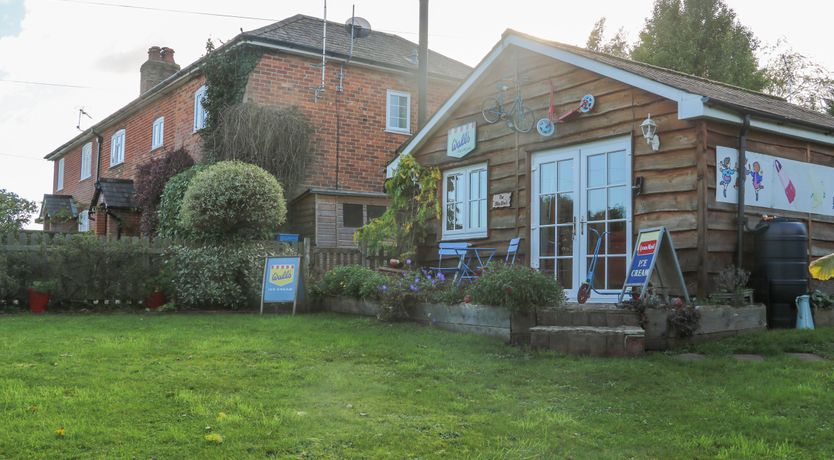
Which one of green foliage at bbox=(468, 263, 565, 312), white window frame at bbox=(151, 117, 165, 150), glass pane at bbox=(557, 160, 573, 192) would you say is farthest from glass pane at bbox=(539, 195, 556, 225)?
white window frame at bbox=(151, 117, 165, 150)

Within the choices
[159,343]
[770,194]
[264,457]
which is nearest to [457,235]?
[770,194]

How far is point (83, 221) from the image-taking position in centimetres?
2781

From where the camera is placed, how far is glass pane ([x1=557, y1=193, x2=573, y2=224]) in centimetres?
986

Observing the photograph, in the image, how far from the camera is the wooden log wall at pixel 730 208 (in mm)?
8383

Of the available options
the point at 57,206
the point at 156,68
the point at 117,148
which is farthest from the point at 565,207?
the point at 57,206

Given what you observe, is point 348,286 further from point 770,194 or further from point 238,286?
point 770,194

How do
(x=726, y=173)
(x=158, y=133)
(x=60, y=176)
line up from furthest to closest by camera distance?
(x=60, y=176), (x=158, y=133), (x=726, y=173)

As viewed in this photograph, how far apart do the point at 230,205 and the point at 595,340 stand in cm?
749

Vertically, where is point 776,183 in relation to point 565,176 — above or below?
below

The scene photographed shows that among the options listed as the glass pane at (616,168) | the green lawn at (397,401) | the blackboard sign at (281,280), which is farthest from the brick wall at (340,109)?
the green lawn at (397,401)

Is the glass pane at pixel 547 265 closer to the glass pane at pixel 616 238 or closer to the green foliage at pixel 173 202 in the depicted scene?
the glass pane at pixel 616 238

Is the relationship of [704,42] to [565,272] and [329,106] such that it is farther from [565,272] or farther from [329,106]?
[565,272]

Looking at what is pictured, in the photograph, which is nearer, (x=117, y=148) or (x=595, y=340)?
(x=595, y=340)

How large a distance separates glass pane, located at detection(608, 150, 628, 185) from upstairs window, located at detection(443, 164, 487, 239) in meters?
2.53
